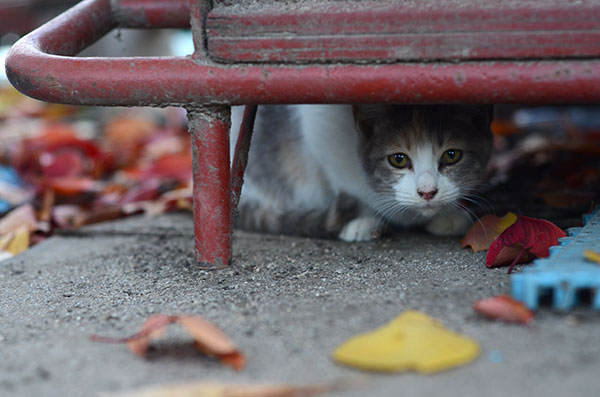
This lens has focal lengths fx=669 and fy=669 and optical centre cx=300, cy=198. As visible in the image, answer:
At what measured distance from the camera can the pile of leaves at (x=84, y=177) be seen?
2.37m

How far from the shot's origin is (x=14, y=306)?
58.0 inches

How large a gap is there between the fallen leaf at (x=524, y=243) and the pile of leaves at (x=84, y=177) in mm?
1257

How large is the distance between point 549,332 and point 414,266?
1.66 ft

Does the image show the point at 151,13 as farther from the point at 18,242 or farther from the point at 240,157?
the point at 18,242

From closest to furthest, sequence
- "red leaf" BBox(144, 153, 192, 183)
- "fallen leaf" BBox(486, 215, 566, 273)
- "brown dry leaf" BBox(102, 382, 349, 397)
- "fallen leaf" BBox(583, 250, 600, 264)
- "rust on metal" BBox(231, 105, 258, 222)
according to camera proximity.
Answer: "brown dry leaf" BBox(102, 382, 349, 397) → "fallen leaf" BBox(583, 250, 600, 264) → "fallen leaf" BBox(486, 215, 566, 273) → "rust on metal" BBox(231, 105, 258, 222) → "red leaf" BBox(144, 153, 192, 183)

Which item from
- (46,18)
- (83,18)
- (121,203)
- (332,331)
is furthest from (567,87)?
(46,18)

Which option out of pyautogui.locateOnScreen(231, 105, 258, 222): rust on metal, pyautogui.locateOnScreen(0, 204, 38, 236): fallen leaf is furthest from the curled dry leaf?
pyautogui.locateOnScreen(0, 204, 38, 236): fallen leaf

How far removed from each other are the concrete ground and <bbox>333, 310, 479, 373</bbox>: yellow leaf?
19mm

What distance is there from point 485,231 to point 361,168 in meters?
0.46

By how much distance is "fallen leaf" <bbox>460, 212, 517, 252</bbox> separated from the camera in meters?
1.68

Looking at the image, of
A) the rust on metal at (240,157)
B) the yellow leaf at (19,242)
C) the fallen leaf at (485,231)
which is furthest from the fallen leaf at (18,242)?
the fallen leaf at (485,231)

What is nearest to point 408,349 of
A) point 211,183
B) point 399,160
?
point 211,183

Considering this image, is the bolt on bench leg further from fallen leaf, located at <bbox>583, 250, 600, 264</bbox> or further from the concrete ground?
fallen leaf, located at <bbox>583, 250, 600, 264</bbox>

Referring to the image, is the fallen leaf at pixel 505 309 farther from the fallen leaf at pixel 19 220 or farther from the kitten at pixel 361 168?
the fallen leaf at pixel 19 220
